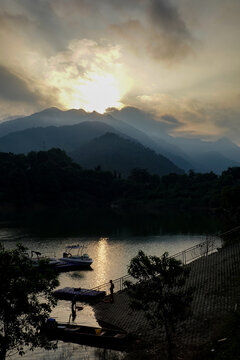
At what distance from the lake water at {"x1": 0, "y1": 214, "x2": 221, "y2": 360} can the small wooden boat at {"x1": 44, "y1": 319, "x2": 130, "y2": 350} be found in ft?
1.84

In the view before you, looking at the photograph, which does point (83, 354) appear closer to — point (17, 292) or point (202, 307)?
point (202, 307)

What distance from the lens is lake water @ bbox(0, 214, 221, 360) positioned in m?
25.0

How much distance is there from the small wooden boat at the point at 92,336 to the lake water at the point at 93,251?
0.56m

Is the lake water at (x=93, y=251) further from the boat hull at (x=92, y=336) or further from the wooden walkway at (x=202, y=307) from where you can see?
the wooden walkway at (x=202, y=307)

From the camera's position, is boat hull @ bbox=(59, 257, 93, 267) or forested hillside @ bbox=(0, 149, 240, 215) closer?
boat hull @ bbox=(59, 257, 93, 267)

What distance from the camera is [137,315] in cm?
2872

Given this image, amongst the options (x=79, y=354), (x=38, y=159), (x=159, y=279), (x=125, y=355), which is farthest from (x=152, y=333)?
(x=38, y=159)

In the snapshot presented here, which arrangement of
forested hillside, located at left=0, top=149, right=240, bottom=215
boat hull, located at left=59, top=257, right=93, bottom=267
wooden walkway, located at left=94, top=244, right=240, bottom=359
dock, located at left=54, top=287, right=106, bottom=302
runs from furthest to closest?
forested hillside, located at left=0, top=149, right=240, bottom=215, boat hull, located at left=59, top=257, right=93, bottom=267, dock, located at left=54, top=287, right=106, bottom=302, wooden walkway, located at left=94, top=244, right=240, bottom=359

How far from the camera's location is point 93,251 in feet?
214

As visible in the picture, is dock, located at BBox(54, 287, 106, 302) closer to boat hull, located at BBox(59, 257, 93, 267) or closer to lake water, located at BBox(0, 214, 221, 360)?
lake water, located at BBox(0, 214, 221, 360)

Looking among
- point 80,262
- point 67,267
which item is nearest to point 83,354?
point 67,267

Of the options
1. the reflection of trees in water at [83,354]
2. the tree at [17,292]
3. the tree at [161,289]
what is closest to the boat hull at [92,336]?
the reflection of trees in water at [83,354]

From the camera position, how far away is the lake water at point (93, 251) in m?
25.0

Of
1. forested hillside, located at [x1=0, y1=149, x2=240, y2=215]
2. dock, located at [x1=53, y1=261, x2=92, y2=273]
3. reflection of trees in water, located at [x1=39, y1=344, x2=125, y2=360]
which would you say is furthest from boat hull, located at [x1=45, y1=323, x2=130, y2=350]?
forested hillside, located at [x1=0, y1=149, x2=240, y2=215]
